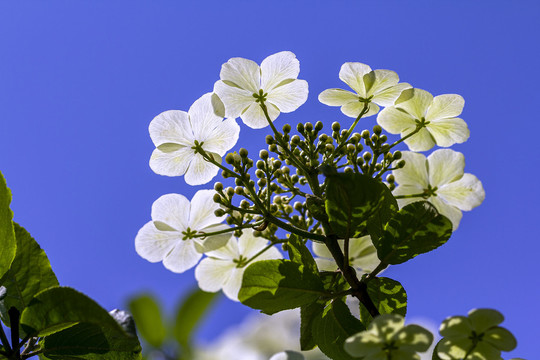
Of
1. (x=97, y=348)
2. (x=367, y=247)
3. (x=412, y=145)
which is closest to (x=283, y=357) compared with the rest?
(x=367, y=247)

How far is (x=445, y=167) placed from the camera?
172 cm

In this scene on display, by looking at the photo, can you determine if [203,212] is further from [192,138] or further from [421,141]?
[421,141]

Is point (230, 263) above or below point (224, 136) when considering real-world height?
below

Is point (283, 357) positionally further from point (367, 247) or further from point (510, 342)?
point (510, 342)

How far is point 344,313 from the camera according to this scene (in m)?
1.33

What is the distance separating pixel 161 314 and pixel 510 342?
890mm

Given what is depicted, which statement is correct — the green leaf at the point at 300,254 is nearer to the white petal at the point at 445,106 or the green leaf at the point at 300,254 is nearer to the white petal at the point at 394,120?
the white petal at the point at 394,120

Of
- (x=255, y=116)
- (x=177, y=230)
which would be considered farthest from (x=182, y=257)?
(x=255, y=116)

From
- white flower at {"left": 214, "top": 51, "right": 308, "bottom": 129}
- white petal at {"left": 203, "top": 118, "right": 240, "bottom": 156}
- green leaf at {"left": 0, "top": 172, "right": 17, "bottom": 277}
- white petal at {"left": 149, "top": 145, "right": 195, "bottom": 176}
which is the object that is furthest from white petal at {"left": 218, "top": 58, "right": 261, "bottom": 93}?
green leaf at {"left": 0, "top": 172, "right": 17, "bottom": 277}

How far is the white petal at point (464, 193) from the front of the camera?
5.60 feet

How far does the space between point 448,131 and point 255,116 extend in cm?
63

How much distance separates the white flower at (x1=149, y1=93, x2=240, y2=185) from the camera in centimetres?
161

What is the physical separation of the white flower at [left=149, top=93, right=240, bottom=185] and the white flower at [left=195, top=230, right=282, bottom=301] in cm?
23

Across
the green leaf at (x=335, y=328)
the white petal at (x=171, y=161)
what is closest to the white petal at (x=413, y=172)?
the green leaf at (x=335, y=328)
